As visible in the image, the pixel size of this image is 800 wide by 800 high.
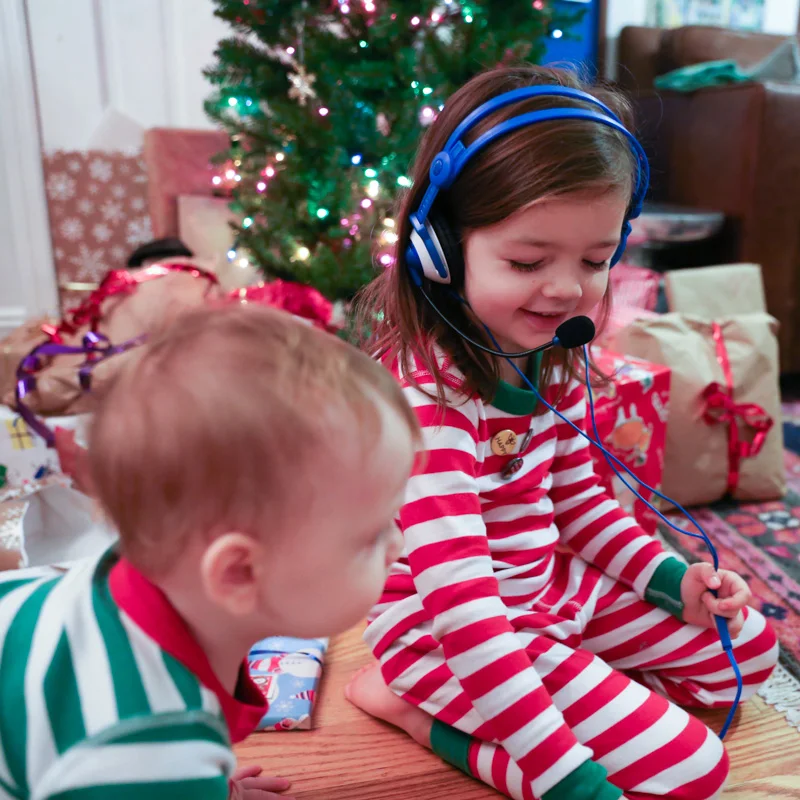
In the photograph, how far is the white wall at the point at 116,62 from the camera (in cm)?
194

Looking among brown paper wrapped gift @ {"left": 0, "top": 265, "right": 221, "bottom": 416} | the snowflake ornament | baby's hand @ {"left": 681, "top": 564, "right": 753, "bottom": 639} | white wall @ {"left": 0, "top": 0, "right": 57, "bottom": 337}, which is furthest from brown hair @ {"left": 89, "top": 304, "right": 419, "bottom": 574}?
white wall @ {"left": 0, "top": 0, "right": 57, "bottom": 337}

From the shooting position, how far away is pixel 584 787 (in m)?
0.58

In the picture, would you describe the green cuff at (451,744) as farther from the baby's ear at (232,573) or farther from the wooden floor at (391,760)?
the baby's ear at (232,573)

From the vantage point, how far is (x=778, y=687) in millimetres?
848

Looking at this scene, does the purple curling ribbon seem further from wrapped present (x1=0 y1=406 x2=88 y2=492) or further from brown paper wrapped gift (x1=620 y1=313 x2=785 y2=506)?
brown paper wrapped gift (x1=620 y1=313 x2=785 y2=506)

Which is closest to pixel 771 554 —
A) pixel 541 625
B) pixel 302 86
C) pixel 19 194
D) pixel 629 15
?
pixel 541 625

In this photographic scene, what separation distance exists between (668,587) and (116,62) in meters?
1.98

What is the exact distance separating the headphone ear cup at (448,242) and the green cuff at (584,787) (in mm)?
439

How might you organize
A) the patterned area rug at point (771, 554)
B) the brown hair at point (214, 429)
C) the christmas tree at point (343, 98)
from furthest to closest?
the christmas tree at point (343, 98), the patterned area rug at point (771, 554), the brown hair at point (214, 429)

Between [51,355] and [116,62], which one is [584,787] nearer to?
[51,355]

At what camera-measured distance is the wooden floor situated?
71 centimetres

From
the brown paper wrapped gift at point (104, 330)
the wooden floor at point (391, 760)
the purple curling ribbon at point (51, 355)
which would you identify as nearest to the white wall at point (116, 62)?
the brown paper wrapped gift at point (104, 330)

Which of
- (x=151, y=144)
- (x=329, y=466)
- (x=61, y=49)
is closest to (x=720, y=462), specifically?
(x=329, y=466)

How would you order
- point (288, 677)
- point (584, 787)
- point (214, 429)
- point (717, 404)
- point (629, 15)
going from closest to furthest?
point (214, 429), point (584, 787), point (288, 677), point (717, 404), point (629, 15)
